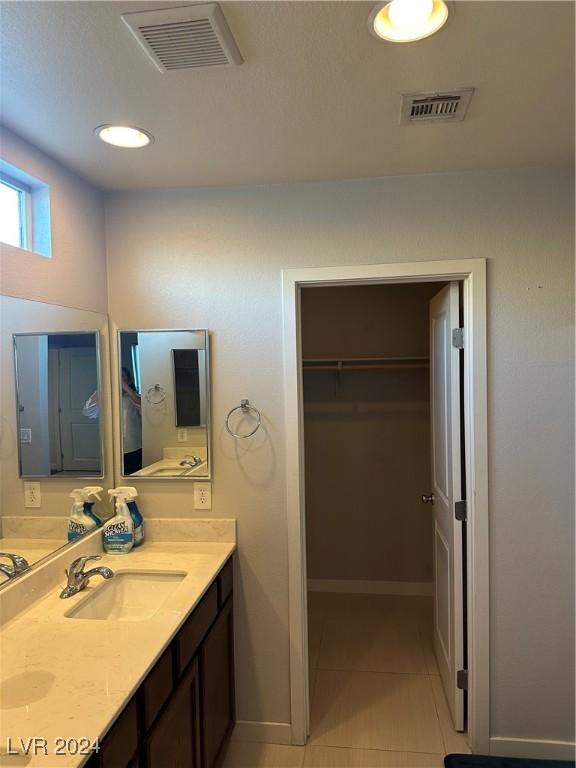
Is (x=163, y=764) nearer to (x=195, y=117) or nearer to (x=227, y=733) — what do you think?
(x=227, y=733)

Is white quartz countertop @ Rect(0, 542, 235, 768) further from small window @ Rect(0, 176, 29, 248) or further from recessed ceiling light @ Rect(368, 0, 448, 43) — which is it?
recessed ceiling light @ Rect(368, 0, 448, 43)

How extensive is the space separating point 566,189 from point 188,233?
166cm

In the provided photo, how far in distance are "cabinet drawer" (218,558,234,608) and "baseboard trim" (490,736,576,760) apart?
1.34m

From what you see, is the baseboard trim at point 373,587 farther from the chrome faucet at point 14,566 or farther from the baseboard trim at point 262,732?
the chrome faucet at point 14,566

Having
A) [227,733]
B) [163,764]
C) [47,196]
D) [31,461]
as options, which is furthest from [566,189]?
[227,733]

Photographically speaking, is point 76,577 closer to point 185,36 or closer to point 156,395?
point 156,395

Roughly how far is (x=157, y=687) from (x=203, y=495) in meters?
0.95

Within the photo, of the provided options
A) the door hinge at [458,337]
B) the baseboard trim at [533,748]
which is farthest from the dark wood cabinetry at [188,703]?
the door hinge at [458,337]

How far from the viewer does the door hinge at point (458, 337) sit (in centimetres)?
229

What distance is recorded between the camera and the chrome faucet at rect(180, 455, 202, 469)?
2.36 m

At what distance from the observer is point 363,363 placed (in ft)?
12.4

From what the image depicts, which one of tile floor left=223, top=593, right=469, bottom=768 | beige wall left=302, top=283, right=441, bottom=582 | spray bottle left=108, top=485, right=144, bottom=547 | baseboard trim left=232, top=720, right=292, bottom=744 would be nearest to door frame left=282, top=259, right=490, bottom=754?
baseboard trim left=232, top=720, right=292, bottom=744

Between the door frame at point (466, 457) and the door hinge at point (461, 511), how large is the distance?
55mm

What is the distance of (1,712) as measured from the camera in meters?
1.22
